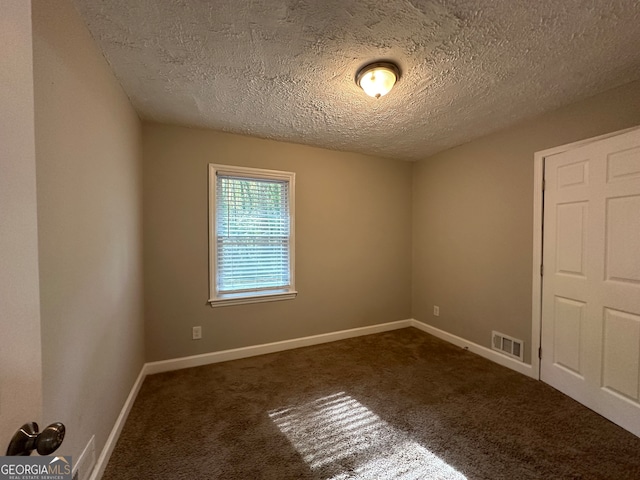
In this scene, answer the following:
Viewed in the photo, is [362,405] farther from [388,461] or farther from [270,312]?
[270,312]

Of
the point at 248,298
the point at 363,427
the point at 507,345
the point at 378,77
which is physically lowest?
the point at 363,427

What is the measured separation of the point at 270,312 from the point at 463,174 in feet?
9.11

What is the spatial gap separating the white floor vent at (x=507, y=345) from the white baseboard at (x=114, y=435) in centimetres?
333

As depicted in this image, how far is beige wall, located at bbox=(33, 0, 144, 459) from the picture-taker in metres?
1.03

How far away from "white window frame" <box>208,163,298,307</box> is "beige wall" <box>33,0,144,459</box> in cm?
83

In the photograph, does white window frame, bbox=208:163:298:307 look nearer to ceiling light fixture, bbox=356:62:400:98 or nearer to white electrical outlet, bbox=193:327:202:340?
white electrical outlet, bbox=193:327:202:340

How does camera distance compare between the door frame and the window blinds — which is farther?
the window blinds

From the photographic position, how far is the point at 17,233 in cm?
52

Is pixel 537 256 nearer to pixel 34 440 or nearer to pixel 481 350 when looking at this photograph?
pixel 481 350

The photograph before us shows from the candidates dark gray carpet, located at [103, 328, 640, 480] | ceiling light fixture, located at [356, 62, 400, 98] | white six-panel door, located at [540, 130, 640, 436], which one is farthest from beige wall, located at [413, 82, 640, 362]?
ceiling light fixture, located at [356, 62, 400, 98]

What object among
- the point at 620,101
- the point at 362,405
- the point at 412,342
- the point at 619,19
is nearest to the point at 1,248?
the point at 362,405

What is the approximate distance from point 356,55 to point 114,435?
9.20 ft

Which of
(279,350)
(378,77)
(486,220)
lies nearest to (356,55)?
(378,77)

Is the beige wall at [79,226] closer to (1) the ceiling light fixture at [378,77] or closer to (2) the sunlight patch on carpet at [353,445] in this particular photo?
(2) the sunlight patch on carpet at [353,445]
